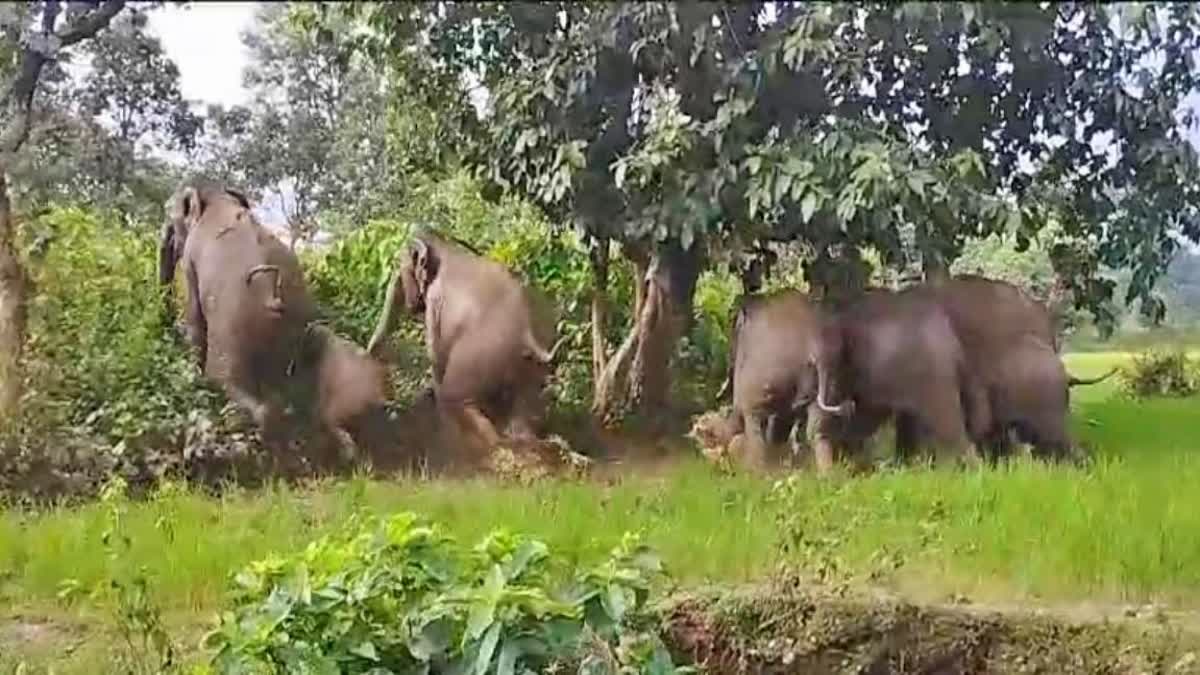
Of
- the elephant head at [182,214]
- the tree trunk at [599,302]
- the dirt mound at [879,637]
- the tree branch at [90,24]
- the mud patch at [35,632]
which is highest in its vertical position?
the tree branch at [90,24]

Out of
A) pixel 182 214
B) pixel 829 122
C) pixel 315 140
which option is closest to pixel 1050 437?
pixel 829 122

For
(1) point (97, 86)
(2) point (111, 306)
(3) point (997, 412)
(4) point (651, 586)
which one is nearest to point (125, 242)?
(2) point (111, 306)

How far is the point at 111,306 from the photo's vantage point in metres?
2.47

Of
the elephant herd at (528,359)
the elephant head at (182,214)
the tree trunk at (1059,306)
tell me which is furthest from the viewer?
the elephant herd at (528,359)

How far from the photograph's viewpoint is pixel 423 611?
5.76 feet

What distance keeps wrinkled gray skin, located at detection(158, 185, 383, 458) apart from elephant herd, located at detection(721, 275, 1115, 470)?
A: 528mm

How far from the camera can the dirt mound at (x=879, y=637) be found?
195 cm

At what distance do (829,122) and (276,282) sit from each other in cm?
87

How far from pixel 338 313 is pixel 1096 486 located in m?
1.03

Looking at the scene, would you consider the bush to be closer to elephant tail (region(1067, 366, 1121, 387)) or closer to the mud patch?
elephant tail (region(1067, 366, 1121, 387))

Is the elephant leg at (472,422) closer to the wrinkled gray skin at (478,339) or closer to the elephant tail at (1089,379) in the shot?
the wrinkled gray skin at (478,339)

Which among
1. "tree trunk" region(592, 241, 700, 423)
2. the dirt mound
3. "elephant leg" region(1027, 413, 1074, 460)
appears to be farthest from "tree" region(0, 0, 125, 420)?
"elephant leg" region(1027, 413, 1074, 460)

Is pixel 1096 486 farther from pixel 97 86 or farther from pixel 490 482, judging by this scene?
pixel 97 86

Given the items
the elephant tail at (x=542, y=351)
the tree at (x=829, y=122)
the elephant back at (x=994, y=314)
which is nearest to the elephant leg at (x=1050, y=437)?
the elephant back at (x=994, y=314)
